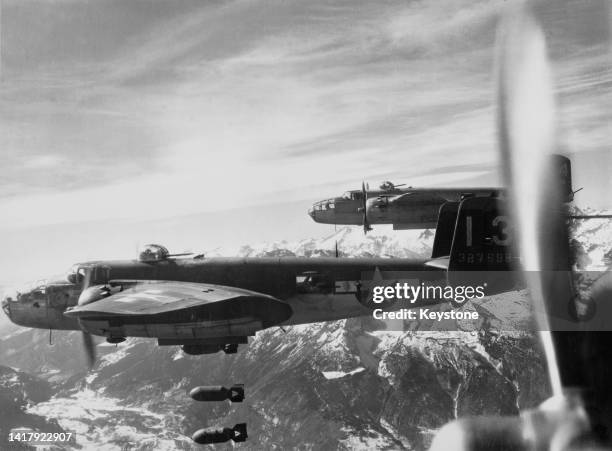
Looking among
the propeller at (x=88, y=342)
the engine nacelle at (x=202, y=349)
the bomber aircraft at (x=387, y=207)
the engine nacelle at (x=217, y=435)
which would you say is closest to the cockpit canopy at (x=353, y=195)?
the bomber aircraft at (x=387, y=207)

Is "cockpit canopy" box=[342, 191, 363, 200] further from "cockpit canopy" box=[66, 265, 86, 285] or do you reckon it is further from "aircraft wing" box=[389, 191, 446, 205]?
"cockpit canopy" box=[66, 265, 86, 285]

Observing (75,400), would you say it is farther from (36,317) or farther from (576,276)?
(576,276)

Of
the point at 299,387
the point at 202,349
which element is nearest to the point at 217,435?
the point at 202,349

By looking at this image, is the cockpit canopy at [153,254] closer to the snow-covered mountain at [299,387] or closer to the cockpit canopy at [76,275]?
the cockpit canopy at [76,275]

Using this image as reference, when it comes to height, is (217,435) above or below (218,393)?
below

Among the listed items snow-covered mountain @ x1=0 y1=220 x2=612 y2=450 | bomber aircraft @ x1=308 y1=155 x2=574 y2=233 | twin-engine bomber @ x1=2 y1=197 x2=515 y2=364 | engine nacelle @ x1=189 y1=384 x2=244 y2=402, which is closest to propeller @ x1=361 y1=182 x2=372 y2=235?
bomber aircraft @ x1=308 y1=155 x2=574 y2=233

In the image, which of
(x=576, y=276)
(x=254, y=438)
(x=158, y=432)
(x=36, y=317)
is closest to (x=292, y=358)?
(x=254, y=438)

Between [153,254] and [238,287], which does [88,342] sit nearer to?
[153,254]
